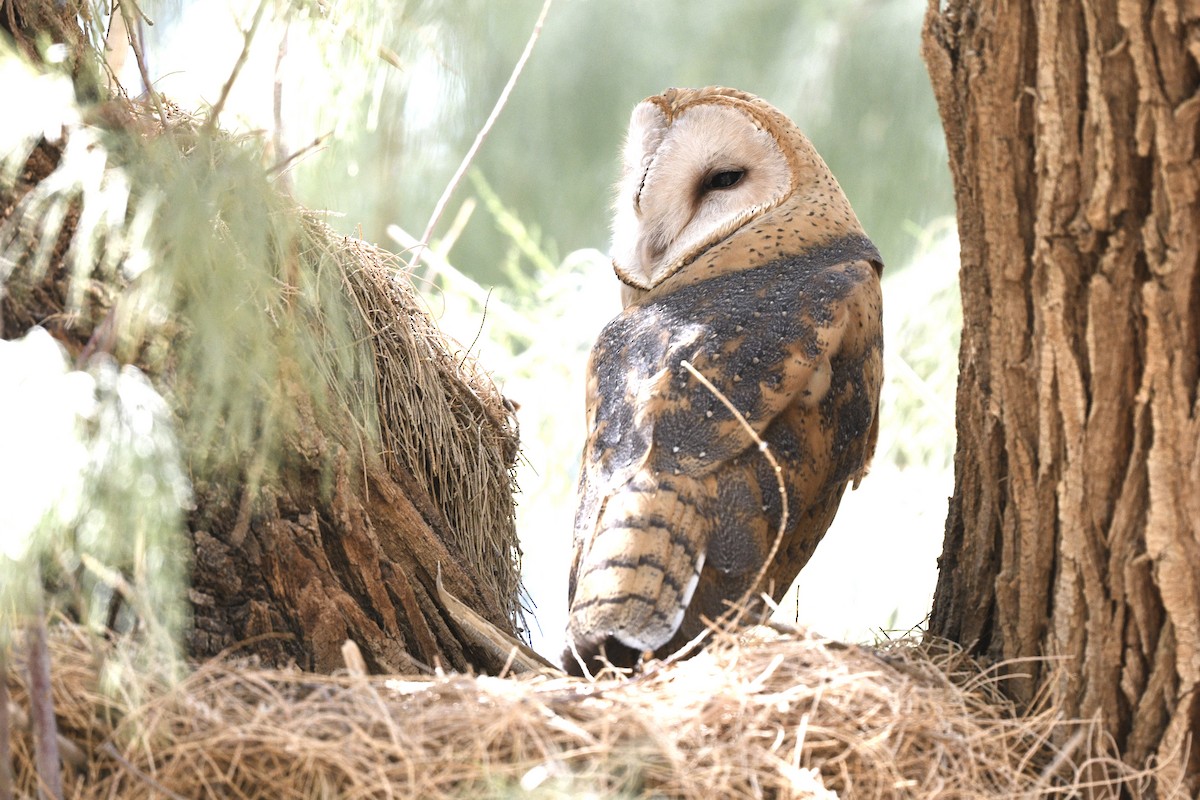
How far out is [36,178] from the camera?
4.81 ft

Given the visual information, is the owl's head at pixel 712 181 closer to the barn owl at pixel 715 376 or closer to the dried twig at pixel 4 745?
the barn owl at pixel 715 376

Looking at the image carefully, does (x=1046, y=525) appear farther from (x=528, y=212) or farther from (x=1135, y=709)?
(x=528, y=212)

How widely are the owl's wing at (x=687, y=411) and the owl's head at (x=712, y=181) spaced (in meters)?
0.18

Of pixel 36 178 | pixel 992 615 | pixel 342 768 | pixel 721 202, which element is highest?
pixel 721 202

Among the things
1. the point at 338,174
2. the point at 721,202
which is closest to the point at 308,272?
the point at 338,174

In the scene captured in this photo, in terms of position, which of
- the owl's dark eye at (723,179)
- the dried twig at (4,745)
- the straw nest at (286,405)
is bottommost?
the dried twig at (4,745)

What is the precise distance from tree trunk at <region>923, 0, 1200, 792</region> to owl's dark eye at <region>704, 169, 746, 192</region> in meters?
0.94

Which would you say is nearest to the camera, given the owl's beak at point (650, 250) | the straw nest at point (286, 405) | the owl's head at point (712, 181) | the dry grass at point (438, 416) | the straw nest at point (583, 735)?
the straw nest at point (583, 735)

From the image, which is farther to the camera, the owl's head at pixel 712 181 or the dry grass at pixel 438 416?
the owl's head at pixel 712 181

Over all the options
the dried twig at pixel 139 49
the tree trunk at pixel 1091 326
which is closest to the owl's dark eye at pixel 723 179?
the tree trunk at pixel 1091 326

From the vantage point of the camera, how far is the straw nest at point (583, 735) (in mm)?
1236

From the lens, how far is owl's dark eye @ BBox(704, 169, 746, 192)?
2350 mm

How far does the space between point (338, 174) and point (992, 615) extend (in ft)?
3.15

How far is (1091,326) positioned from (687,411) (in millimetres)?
654
